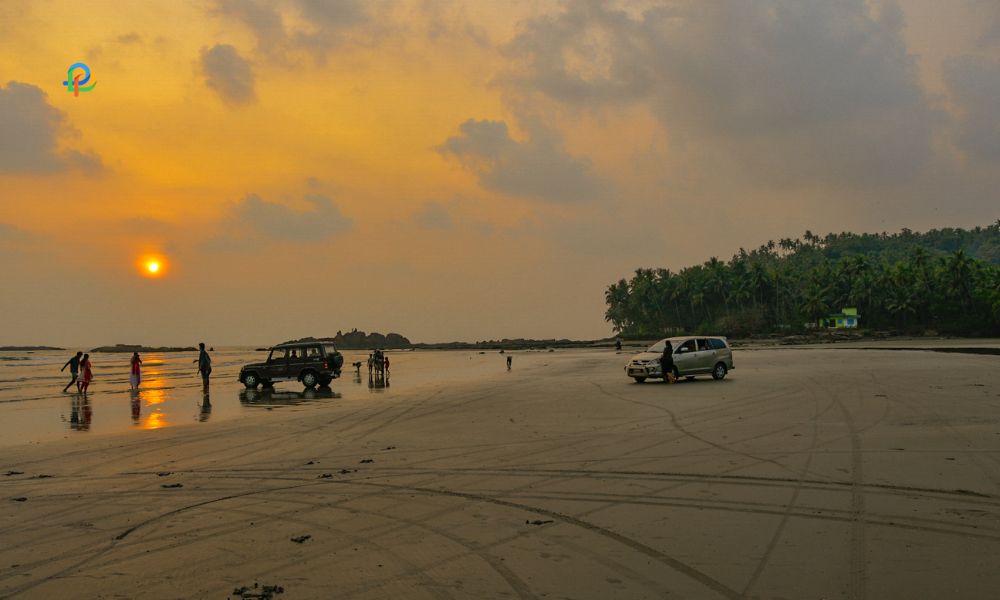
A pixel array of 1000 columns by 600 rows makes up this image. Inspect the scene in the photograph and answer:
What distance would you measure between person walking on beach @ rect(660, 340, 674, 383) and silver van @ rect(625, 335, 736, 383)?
301mm

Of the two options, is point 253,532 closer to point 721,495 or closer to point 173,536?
point 173,536

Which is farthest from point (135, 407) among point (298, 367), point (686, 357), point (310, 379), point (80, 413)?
point (686, 357)

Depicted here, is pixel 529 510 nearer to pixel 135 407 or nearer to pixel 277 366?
pixel 135 407

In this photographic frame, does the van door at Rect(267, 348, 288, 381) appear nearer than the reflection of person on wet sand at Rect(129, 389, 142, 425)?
No

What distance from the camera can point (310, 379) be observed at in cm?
3064

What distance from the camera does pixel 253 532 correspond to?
22.0 ft

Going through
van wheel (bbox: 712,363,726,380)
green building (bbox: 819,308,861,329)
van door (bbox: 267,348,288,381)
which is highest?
green building (bbox: 819,308,861,329)

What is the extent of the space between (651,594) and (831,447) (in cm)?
718

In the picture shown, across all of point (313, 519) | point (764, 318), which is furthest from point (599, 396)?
point (764, 318)

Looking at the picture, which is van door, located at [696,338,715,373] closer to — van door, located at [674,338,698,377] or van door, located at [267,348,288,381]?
van door, located at [674,338,698,377]

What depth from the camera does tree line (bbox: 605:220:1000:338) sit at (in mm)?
98250

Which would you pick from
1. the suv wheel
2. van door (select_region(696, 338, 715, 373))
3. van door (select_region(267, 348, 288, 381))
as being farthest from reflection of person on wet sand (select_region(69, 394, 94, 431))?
van door (select_region(696, 338, 715, 373))

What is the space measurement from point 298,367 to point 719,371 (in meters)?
18.9

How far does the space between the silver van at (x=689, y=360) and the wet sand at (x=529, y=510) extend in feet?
38.7
